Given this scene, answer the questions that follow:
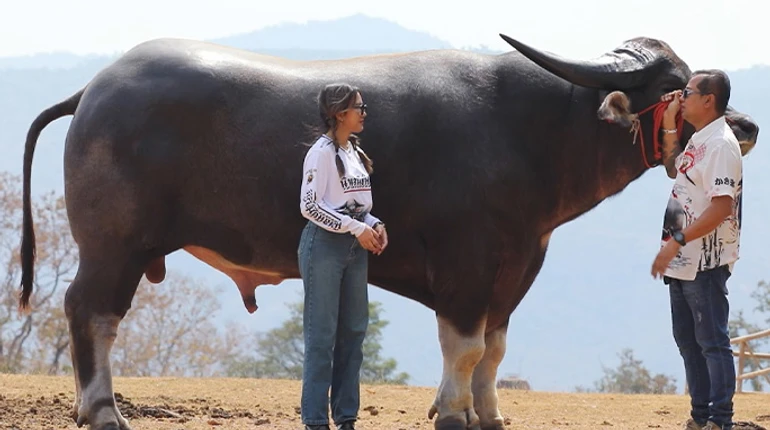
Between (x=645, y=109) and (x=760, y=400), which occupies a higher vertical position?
(x=645, y=109)

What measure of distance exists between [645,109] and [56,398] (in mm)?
5400

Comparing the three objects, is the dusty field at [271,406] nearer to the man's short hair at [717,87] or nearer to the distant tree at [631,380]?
the man's short hair at [717,87]

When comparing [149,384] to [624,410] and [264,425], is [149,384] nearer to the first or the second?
[264,425]

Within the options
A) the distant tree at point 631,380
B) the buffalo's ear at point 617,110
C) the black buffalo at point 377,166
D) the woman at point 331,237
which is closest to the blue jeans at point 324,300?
the woman at point 331,237

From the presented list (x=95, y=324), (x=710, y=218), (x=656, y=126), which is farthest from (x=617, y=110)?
(x=95, y=324)

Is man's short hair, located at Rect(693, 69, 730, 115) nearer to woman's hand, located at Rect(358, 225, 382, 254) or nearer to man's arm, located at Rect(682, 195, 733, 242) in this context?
man's arm, located at Rect(682, 195, 733, 242)

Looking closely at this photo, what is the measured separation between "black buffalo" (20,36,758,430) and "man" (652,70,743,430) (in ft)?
2.33

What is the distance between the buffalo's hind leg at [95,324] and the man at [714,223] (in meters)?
3.54

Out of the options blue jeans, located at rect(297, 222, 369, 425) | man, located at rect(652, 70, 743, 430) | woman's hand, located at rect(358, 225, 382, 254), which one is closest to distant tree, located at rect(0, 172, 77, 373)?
blue jeans, located at rect(297, 222, 369, 425)

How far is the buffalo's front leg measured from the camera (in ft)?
27.3

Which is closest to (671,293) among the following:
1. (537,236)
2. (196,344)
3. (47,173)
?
(537,236)

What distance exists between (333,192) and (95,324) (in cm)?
191

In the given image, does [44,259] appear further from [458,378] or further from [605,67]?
[605,67]

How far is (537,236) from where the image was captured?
883cm
